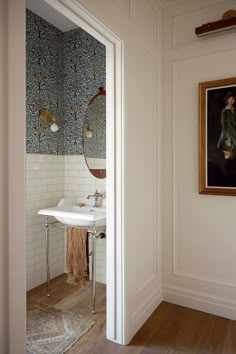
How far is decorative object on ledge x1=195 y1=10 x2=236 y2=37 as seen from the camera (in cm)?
198

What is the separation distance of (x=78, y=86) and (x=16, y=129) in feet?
6.88

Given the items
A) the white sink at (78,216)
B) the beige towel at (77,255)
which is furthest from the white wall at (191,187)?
the beige towel at (77,255)

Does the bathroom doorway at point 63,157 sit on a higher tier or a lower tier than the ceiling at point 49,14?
lower

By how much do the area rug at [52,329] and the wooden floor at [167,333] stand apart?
69 millimetres

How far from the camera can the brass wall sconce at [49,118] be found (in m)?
2.69

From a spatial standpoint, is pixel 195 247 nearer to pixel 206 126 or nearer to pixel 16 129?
pixel 206 126

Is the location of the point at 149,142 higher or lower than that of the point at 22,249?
higher

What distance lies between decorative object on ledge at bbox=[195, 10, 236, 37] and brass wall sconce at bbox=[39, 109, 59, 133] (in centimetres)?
165

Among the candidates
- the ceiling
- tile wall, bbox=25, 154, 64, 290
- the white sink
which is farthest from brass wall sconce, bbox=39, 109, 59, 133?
the ceiling

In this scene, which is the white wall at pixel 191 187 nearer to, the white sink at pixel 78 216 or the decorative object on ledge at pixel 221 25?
the decorative object on ledge at pixel 221 25

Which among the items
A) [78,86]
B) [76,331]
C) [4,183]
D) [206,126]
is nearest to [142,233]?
[76,331]

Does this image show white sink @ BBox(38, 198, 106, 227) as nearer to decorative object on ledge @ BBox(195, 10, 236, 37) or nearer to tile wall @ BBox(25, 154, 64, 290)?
tile wall @ BBox(25, 154, 64, 290)

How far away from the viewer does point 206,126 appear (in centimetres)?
220

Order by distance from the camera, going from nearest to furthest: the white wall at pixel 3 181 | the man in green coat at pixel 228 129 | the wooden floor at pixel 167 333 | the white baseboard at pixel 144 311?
1. the white wall at pixel 3 181
2. the wooden floor at pixel 167 333
3. the white baseboard at pixel 144 311
4. the man in green coat at pixel 228 129
